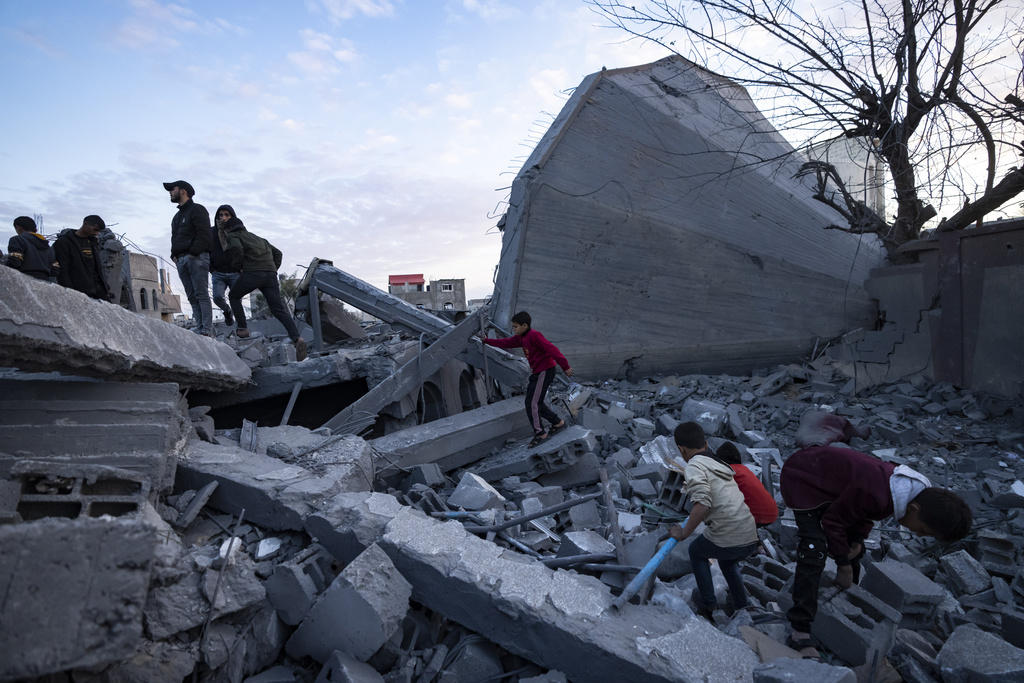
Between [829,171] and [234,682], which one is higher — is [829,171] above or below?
above

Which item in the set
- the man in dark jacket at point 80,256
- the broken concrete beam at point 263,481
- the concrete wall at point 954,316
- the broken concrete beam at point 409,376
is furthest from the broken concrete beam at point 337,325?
the concrete wall at point 954,316

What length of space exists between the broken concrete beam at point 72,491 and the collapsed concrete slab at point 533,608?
3.11 feet

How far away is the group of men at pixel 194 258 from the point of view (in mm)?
5145

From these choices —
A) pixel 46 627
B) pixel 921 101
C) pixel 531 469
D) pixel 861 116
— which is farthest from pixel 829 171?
pixel 46 627

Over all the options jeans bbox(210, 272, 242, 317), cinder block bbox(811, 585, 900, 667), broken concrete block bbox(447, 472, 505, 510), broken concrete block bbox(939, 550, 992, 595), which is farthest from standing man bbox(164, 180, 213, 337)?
broken concrete block bbox(939, 550, 992, 595)

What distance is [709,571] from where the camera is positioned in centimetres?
313

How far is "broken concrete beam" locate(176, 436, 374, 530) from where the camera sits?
10.6 feet

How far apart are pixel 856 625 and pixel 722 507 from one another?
82 centimetres

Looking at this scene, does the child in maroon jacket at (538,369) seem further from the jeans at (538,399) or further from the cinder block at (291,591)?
the cinder block at (291,591)

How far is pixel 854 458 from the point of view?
2812mm

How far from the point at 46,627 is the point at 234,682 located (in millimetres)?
1063

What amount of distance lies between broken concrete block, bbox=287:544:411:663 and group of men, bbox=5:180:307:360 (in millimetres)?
4147

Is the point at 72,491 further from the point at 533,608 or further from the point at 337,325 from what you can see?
the point at 337,325

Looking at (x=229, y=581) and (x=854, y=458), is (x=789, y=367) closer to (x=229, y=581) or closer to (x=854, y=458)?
(x=854, y=458)
